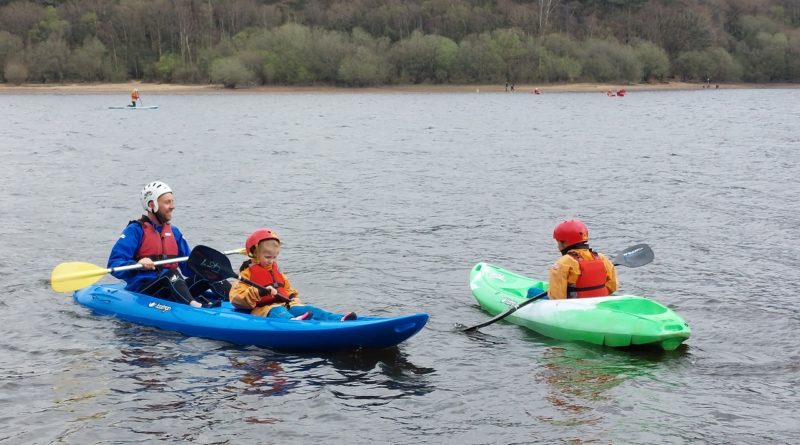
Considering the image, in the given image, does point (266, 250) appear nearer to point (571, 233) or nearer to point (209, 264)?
point (209, 264)

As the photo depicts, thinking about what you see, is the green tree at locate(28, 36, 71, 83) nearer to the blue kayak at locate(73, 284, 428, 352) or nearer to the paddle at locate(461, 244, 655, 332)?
the blue kayak at locate(73, 284, 428, 352)

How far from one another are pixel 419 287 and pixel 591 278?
3639 millimetres

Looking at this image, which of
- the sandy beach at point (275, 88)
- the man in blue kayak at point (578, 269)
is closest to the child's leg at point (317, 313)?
the man in blue kayak at point (578, 269)

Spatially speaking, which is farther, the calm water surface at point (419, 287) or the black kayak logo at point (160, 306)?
the black kayak logo at point (160, 306)

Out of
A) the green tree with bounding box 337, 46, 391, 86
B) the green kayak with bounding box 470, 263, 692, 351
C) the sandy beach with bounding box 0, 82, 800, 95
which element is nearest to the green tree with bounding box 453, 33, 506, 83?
the sandy beach with bounding box 0, 82, 800, 95

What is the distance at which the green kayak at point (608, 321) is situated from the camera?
31.2ft

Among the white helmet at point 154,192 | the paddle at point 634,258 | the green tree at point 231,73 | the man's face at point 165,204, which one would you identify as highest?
the green tree at point 231,73

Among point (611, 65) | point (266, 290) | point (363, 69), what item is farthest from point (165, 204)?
point (611, 65)

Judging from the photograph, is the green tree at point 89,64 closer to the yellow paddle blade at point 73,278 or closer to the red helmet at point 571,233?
the yellow paddle blade at point 73,278

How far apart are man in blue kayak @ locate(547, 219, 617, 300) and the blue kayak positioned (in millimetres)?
1986

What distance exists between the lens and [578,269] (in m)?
10.1

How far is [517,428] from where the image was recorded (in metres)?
7.82

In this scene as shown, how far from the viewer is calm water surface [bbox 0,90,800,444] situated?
8.02m

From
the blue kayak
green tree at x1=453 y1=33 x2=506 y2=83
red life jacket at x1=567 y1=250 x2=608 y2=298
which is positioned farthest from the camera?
green tree at x1=453 y1=33 x2=506 y2=83
